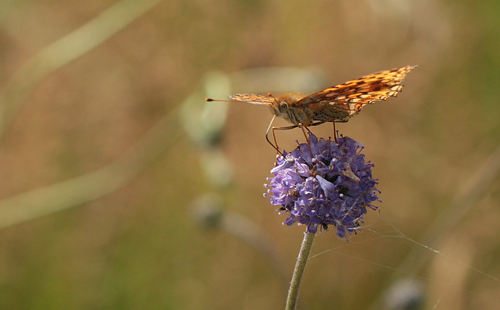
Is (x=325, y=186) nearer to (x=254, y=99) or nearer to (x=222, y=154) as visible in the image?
(x=254, y=99)

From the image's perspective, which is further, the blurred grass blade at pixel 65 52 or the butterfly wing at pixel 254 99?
the blurred grass blade at pixel 65 52

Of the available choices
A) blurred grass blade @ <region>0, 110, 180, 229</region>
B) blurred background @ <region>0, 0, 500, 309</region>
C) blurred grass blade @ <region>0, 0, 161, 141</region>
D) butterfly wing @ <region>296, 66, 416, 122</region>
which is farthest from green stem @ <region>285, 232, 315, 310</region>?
blurred grass blade @ <region>0, 0, 161, 141</region>

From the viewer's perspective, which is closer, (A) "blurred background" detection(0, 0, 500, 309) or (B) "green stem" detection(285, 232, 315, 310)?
(B) "green stem" detection(285, 232, 315, 310)

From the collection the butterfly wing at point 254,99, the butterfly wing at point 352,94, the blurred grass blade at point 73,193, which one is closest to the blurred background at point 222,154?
the blurred grass blade at point 73,193

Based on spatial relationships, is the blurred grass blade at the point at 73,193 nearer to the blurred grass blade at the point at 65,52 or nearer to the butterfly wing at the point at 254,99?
the blurred grass blade at the point at 65,52

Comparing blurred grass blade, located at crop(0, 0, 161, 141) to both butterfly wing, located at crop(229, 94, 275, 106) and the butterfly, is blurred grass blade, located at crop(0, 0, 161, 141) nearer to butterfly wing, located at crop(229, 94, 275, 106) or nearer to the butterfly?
butterfly wing, located at crop(229, 94, 275, 106)

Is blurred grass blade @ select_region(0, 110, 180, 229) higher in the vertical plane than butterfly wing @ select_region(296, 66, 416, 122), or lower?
higher

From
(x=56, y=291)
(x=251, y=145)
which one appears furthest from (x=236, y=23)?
(x=56, y=291)
